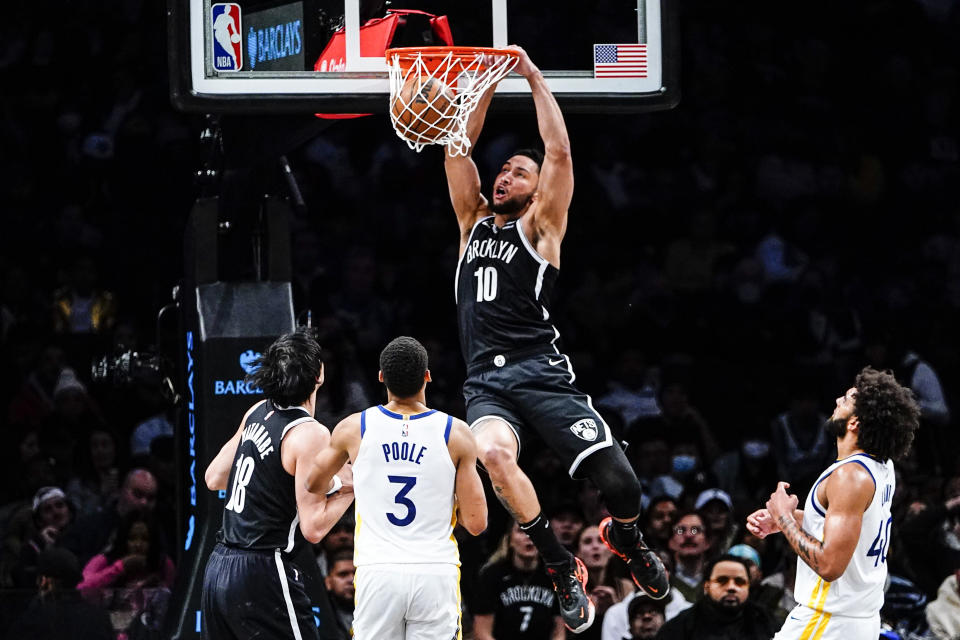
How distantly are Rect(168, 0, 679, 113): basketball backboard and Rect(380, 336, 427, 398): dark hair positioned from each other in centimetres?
157

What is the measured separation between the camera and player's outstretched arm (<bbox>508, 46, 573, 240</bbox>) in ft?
22.3

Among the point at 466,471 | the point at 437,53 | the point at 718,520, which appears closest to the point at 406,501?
the point at 466,471

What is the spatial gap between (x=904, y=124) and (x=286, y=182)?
7.06 metres

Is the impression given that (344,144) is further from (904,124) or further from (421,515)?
(421,515)

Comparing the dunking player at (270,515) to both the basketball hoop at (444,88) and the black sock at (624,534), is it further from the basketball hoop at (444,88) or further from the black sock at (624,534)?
the black sock at (624,534)

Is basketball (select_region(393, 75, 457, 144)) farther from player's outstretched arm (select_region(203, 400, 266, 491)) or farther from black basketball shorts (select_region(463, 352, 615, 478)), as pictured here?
player's outstretched arm (select_region(203, 400, 266, 491))

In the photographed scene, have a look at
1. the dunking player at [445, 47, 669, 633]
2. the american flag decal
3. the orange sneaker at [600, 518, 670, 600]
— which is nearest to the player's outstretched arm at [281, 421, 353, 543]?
the dunking player at [445, 47, 669, 633]

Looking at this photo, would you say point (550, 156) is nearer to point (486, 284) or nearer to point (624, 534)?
point (486, 284)

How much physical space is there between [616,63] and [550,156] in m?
0.89

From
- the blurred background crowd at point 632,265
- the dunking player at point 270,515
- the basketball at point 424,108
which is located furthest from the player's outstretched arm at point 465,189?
the blurred background crowd at point 632,265

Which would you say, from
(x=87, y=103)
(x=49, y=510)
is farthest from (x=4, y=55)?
(x=49, y=510)

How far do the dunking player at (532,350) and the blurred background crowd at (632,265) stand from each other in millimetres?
2473

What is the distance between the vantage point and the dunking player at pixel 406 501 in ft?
20.1

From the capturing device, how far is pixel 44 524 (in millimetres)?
9828
